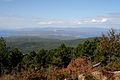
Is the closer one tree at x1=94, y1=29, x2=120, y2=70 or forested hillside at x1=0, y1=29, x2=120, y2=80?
forested hillside at x1=0, y1=29, x2=120, y2=80

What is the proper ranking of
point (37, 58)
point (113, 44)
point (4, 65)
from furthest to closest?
point (4, 65), point (37, 58), point (113, 44)

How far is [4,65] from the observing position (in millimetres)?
64375

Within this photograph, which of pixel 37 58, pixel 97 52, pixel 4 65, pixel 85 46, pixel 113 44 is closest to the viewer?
pixel 113 44

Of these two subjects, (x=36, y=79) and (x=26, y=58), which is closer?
(x=36, y=79)

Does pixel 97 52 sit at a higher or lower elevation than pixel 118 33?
lower

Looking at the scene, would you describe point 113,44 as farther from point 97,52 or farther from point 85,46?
point 85,46

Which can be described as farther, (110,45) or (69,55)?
(69,55)

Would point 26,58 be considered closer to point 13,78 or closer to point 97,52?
point 97,52

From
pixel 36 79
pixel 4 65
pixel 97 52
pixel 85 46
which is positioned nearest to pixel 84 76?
pixel 36 79

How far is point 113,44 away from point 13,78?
97.2ft

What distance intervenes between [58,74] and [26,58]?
43232 millimetres

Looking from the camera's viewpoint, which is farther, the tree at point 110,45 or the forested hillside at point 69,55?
the tree at point 110,45

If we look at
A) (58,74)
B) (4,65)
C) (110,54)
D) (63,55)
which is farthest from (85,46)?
(58,74)

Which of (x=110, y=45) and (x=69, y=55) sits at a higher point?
(x=110, y=45)
